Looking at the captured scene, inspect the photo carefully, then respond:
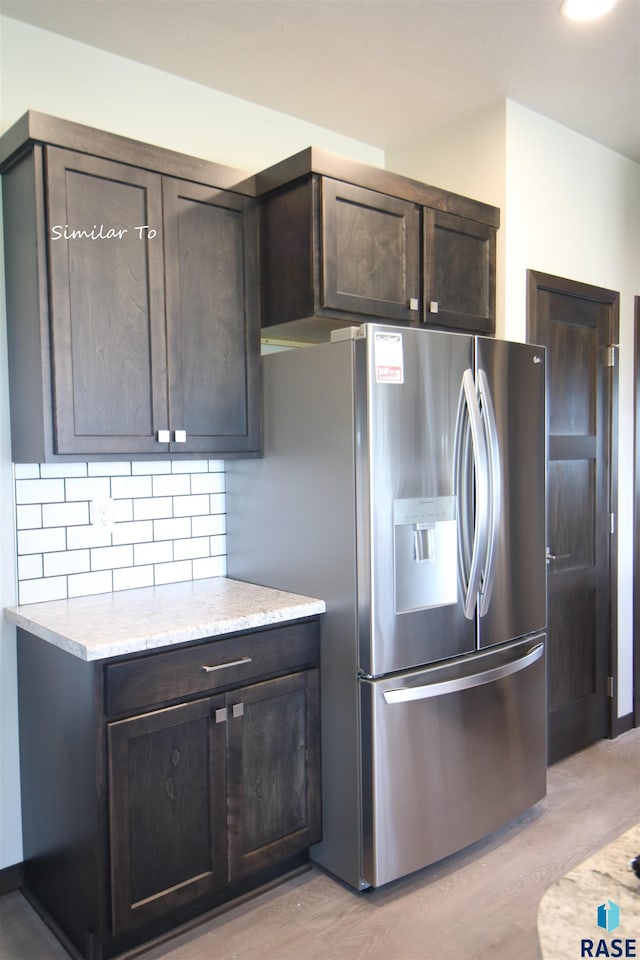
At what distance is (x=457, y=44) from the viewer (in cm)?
239

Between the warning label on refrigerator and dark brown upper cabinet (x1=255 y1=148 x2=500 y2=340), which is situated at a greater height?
dark brown upper cabinet (x1=255 y1=148 x2=500 y2=340)

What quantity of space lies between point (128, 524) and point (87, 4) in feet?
5.31

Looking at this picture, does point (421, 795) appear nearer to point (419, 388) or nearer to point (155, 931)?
point (155, 931)

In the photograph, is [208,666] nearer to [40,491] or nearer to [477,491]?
[40,491]

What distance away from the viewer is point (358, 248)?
7.84ft

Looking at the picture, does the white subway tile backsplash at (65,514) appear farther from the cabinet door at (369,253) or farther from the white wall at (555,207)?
the white wall at (555,207)

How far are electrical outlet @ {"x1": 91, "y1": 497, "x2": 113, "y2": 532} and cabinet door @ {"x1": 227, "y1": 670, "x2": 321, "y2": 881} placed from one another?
748mm

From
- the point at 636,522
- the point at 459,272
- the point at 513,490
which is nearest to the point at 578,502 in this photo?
the point at 636,522

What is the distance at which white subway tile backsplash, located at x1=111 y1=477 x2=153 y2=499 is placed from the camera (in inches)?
96.0

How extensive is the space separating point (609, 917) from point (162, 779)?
1.44 meters

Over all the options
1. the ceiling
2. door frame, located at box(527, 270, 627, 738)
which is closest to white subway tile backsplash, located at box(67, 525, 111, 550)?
the ceiling

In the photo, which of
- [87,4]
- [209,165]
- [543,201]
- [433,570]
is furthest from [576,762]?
[87,4]

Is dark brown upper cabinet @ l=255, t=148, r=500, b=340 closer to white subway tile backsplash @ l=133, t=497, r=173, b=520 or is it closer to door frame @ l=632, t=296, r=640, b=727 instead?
white subway tile backsplash @ l=133, t=497, r=173, b=520

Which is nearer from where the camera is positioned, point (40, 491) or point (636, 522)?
point (40, 491)
